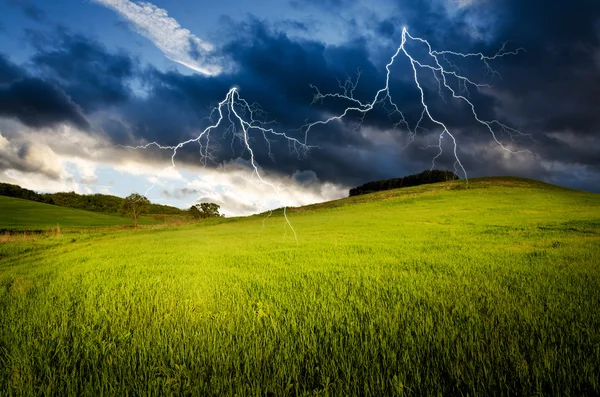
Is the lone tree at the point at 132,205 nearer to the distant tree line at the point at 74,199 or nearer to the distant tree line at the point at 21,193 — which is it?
the distant tree line at the point at 74,199

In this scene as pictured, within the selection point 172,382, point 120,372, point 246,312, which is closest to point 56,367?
point 120,372

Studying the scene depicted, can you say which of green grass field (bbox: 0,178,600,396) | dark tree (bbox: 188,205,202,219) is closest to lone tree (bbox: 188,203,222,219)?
dark tree (bbox: 188,205,202,219)

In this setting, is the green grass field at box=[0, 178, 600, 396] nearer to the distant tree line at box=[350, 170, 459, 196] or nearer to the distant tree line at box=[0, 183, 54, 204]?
the distant tree line at box=[350, 170, 459, 196]

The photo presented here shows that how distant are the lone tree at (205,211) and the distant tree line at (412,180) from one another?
56.0 metres

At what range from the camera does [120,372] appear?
3.16 metres

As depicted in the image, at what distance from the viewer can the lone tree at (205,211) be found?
78019 millimetres

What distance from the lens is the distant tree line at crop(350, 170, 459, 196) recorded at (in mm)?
82500

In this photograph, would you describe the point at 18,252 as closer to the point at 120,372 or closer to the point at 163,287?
the point at 163,287

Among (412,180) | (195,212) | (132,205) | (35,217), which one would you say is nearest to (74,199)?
(35,217)

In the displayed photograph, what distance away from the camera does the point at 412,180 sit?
318 feet

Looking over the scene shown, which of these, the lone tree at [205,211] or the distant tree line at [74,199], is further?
the distant tree line at [74,199]

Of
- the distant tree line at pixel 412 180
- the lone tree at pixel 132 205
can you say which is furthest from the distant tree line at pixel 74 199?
the distant tree line at pixel 412 180

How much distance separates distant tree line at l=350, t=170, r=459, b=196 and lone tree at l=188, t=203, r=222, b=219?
184 ft

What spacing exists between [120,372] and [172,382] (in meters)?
0.61
